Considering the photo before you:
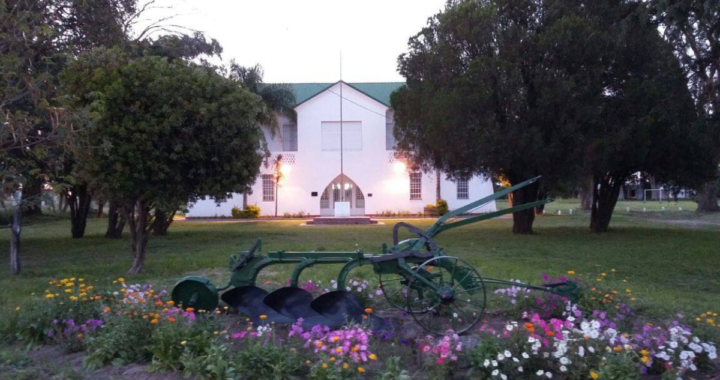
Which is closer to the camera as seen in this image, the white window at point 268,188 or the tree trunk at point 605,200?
the tree trunk at point 605,200

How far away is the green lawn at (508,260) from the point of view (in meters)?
11.0

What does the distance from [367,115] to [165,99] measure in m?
28.4

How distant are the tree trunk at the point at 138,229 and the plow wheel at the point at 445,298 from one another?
718 centimetres

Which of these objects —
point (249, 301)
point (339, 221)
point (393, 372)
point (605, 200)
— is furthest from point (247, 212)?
point (393, 372)

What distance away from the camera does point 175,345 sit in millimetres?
5613

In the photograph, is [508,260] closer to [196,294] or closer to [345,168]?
[196,294]

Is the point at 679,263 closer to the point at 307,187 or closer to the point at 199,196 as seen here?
the point at 199,196

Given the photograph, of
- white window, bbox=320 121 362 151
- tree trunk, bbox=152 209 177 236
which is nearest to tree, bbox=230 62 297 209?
white window, bbox=320 121 362 151

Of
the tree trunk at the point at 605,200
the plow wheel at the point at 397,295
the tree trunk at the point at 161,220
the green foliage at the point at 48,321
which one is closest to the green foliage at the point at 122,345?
the green foliage at the point at 48,321

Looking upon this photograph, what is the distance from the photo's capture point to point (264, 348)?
17.3ft

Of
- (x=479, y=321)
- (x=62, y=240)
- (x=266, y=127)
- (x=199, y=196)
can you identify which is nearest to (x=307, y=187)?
(x=266, y=127)

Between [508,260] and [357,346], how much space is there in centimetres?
1055

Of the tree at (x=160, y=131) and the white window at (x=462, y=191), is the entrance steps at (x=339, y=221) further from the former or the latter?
the tree at (x=160, y=131)

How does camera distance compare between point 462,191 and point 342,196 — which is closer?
point 462,191
